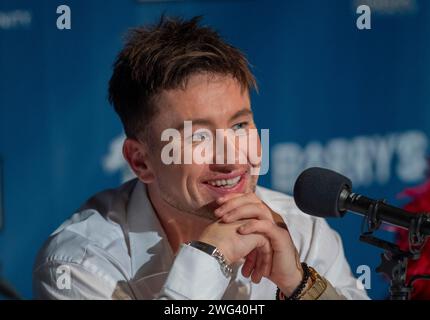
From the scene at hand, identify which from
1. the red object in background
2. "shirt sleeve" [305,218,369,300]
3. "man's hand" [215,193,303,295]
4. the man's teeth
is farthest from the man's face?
the red object in background

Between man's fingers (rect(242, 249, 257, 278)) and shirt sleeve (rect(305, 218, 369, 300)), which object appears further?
shirt sleeve (rect(305, 218, 369, 300))

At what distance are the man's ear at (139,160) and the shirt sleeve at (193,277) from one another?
0.93ft

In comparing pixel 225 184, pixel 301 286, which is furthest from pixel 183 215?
pixel 301 286

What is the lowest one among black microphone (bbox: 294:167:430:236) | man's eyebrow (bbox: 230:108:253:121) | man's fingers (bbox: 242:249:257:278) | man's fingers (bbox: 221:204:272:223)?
man's fingers (bbox: 242:249:257:278)

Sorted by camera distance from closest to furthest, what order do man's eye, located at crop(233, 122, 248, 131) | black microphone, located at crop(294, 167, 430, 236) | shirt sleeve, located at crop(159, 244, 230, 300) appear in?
black microphone, located at crop(294, 167, 430, 236), shirt sleeve, located at crop(159, 244, 230, 300), man's eye, located at crop(233, 122, 248, 131)

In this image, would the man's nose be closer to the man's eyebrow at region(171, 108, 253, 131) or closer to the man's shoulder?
the man's eyebrow at region(171, 108, 253, 131)

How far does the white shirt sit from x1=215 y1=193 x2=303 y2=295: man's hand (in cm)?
12

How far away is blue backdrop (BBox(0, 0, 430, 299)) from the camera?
5.41 ft

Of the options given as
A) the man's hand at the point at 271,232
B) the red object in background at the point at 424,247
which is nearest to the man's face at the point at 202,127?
the man's hand at the point at 271,232

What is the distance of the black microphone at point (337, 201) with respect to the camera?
113 centimetres

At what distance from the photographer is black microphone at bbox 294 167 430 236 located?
113 cm

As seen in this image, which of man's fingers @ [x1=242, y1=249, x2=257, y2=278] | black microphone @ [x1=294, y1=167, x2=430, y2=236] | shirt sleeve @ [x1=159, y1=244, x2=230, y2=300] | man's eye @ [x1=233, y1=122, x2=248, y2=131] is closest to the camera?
black microphone @ [x1=294, y1=167, x2=430, y2=236]

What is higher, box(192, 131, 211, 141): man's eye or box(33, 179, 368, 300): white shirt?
box(192, 131, 211, 141): man's eye

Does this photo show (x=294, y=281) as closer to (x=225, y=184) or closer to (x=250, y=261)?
(x=250, y=261)
